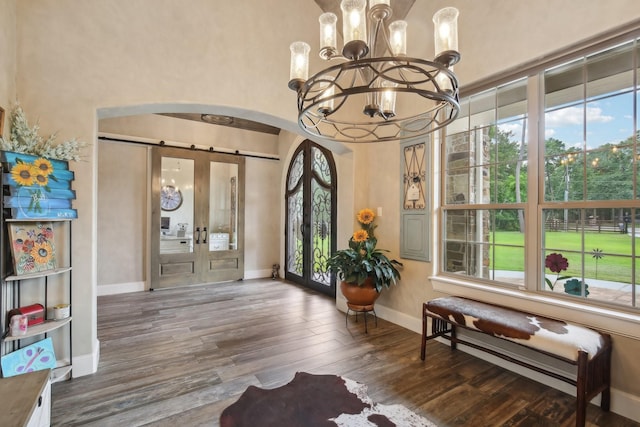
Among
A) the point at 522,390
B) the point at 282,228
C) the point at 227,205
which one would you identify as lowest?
the point at 522,390

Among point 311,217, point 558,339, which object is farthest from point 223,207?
point 558,339

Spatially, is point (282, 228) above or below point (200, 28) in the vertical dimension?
below

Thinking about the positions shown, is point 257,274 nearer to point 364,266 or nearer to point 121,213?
point 121,213

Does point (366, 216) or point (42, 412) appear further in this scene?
point (366, 216)

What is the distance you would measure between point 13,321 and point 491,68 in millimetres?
4512

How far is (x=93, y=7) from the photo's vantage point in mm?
2676

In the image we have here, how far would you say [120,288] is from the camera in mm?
5188

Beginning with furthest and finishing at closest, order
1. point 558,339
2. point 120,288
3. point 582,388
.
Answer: point 120,288, point 558,339, point 582,388

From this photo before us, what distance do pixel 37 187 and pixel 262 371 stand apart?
2303mm

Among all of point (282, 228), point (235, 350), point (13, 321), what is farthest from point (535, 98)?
point (282, 228)

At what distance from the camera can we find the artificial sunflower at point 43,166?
2.26 m

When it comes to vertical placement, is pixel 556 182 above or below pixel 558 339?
above

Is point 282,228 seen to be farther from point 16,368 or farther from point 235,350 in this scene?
point 16,368

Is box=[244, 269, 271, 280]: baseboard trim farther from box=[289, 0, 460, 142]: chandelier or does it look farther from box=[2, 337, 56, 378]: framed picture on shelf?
box=[289, 0, 460, 142]: chandelier
